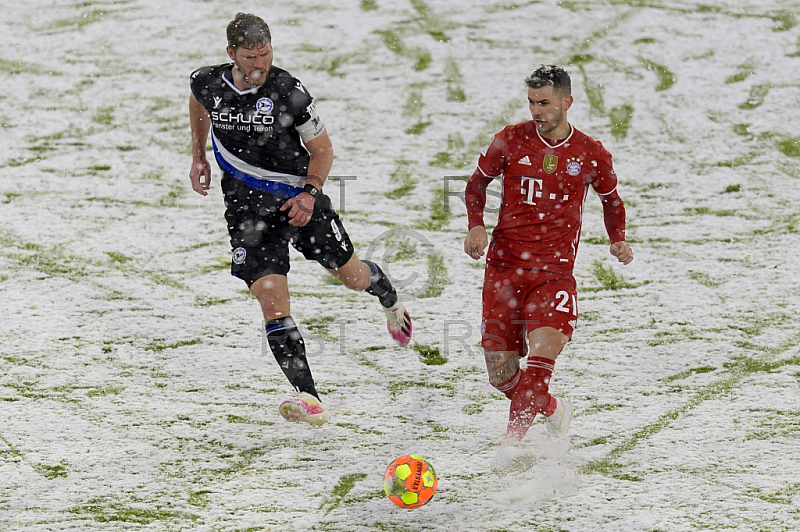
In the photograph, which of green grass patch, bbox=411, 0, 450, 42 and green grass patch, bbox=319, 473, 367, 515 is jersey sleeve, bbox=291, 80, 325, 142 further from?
green grass patch, bbox=411, 0, 450, 42

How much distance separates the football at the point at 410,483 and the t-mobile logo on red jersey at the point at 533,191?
4.53 ft

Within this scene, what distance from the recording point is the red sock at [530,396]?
13.8 ft

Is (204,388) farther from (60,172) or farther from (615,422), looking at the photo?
(60,172)

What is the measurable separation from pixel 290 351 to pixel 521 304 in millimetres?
1181

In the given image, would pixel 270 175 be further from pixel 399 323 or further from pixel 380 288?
pixel 399 323

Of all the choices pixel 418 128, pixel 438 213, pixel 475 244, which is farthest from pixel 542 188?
pixel 418 128

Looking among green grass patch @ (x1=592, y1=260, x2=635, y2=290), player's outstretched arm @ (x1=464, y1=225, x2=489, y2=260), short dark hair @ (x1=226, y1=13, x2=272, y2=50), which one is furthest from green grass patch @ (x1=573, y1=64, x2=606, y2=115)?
short dark hair @ (x1=226, y1=13, x2=272, y2=50)

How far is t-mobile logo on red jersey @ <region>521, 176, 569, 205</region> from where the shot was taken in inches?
174

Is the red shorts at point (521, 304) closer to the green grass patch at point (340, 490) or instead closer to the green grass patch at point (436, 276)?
the green grass patch at point (340, 490)

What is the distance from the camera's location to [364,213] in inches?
306

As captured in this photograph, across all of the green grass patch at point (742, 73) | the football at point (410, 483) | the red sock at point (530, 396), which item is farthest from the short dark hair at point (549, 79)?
the green grass patch at point (742, 73)

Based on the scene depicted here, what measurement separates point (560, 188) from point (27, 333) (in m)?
3.46

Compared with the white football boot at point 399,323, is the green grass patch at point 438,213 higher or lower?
higher

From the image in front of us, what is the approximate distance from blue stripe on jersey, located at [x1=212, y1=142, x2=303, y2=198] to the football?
162cm
